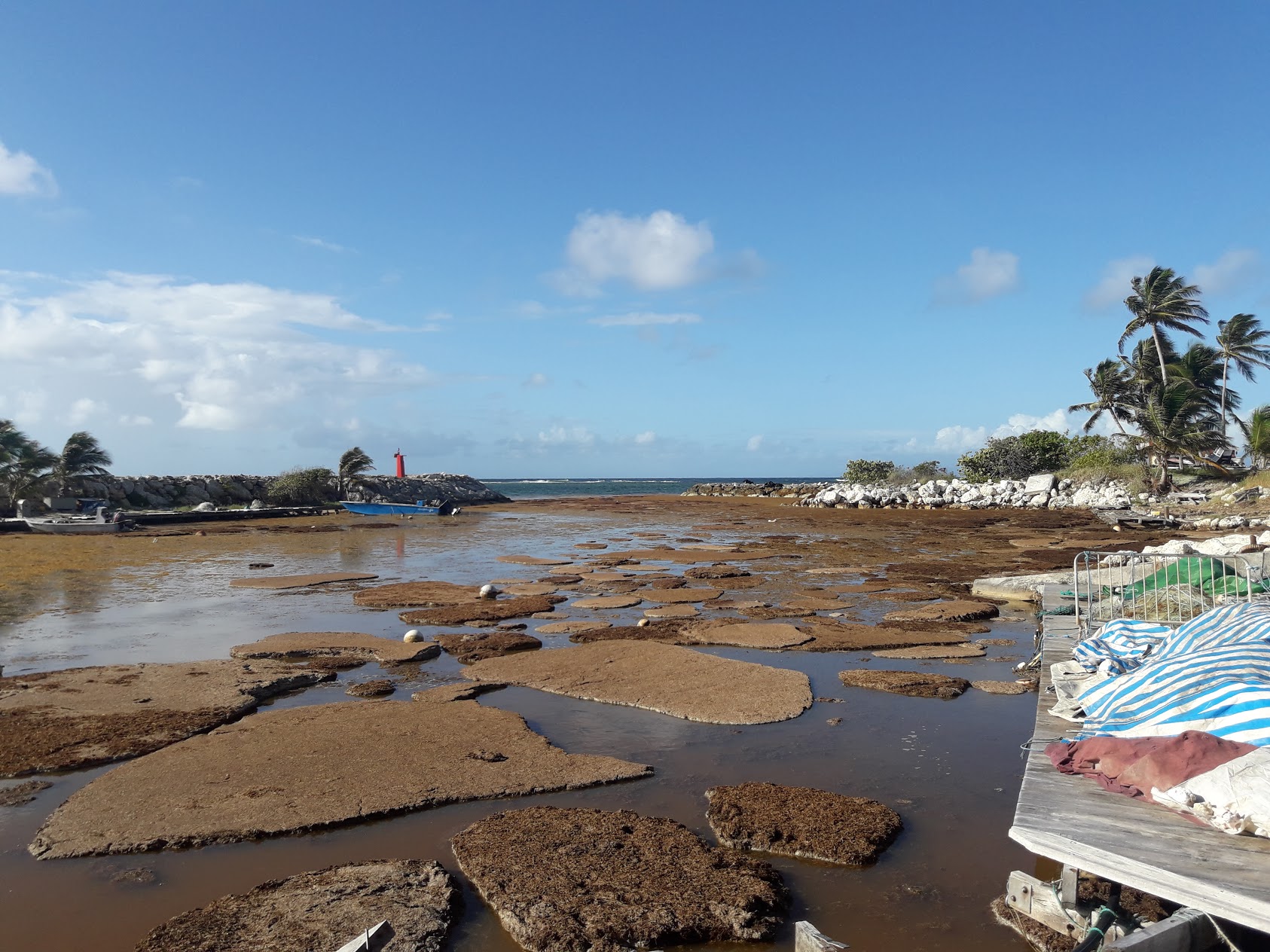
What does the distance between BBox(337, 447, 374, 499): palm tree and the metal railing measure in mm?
41401

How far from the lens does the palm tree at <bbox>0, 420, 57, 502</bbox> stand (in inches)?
1174

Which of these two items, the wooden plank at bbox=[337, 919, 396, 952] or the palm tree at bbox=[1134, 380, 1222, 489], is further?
the palm tree at bbox=[1134, 380, 1222, 489]

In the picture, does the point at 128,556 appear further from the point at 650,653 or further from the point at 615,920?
the point at 615,920

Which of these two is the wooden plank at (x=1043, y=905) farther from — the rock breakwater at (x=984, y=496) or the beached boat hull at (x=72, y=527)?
the rock breakwater at (x=984, y=496)

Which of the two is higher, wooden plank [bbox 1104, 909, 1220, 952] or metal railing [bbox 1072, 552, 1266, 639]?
metal railing [bbox 1072, 552, 1266, 639]

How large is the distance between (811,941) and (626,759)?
9.40ft

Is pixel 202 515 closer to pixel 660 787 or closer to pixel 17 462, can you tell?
pixel 17 462

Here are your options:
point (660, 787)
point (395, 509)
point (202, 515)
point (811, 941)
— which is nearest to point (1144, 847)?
point (811, 941)

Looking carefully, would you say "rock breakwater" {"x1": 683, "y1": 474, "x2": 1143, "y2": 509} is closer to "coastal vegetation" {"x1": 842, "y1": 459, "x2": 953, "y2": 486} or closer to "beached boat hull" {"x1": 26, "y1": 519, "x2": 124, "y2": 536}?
"coastal vegetation" {"x1": 842, "y1": 459, "x2": 953, "y2": 486}

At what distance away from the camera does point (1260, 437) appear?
32.2 meters

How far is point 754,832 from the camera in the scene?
446 centimetres

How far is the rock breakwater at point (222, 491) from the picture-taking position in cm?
3472

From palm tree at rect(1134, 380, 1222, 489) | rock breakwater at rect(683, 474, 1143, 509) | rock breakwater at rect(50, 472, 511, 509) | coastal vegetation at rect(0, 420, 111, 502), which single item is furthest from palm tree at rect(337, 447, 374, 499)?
palm tree at rect(1134, 380, 1222, 489)

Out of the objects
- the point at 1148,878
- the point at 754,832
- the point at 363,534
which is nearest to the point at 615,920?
the point at 754,832
